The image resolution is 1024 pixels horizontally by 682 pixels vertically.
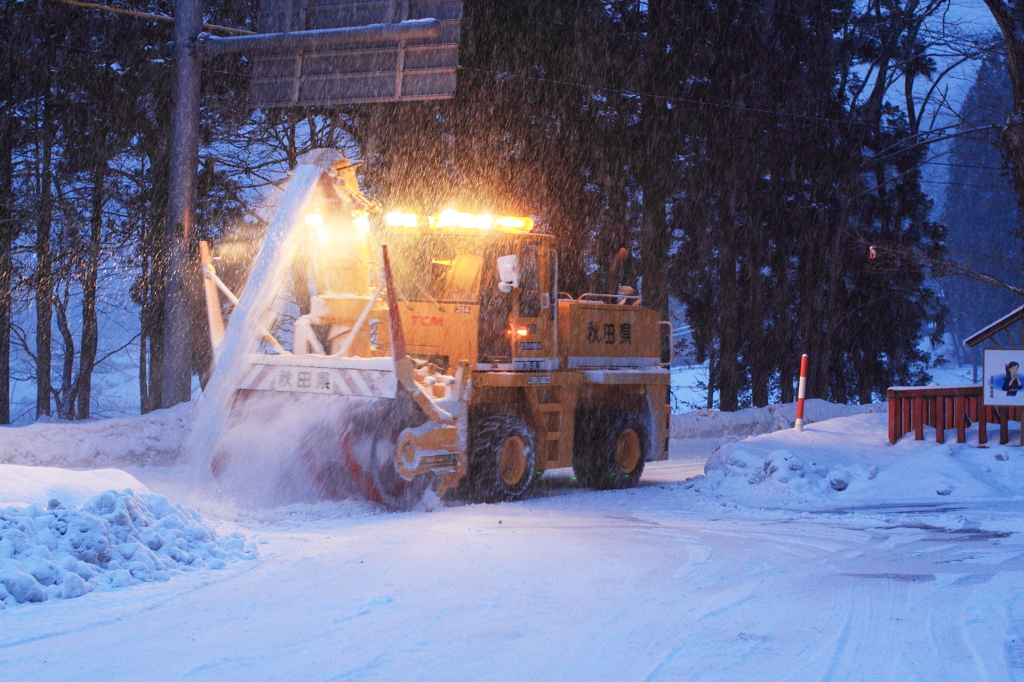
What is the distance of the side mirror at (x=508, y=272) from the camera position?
10.4 m

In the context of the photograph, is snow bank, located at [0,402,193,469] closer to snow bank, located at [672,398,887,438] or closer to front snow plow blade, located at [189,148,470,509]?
front snow plow blade, located at [189,148,470,509]

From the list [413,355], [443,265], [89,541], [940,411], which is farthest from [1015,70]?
[89,541]

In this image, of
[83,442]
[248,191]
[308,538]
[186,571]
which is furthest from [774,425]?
[186,571]

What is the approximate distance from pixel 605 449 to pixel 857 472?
3017 mm

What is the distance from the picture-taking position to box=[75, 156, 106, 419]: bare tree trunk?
63.6 feet

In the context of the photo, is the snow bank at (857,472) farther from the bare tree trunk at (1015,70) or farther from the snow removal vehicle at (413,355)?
the bare tree trunk at (1015,70)

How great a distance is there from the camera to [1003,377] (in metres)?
12.0

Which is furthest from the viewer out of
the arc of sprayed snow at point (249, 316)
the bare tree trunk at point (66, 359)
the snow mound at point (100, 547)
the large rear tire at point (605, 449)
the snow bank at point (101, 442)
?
the bare tree trunk at point (66, 359)

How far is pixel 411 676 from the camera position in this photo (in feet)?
13.6

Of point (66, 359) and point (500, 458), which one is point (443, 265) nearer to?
point (500, 458)

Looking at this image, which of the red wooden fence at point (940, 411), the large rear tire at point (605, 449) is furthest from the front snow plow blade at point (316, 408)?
the red wooden fence at point (940, 411)

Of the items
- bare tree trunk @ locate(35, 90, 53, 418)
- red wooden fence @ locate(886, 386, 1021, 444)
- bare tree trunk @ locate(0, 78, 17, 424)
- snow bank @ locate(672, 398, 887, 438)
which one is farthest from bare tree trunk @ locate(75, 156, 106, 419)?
red wooden fence @ locate(886, 386, 1021, 444)

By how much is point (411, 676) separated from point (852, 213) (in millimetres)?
31732

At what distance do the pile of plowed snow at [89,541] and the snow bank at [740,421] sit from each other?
606 inches
